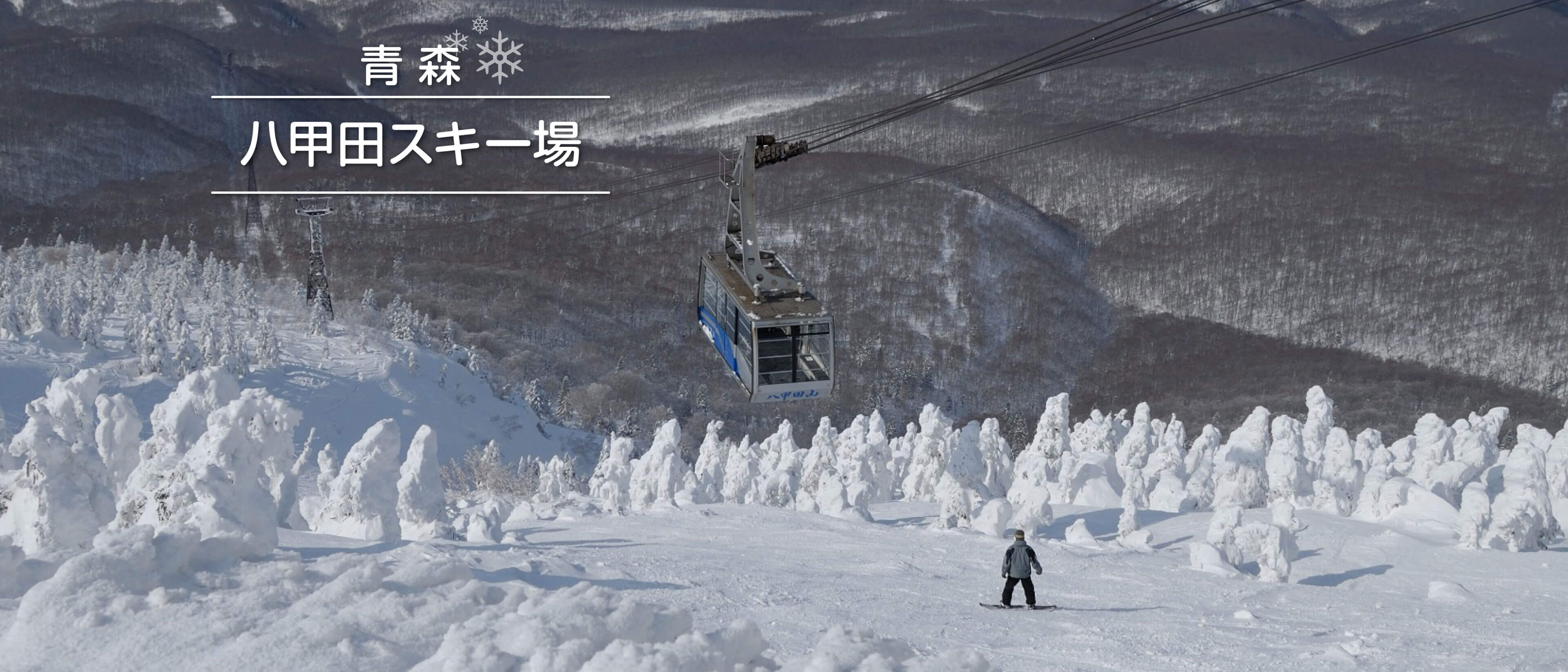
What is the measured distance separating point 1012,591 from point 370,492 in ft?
46.8

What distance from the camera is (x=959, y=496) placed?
1478 inches

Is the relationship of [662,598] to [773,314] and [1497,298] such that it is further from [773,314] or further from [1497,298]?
[1497,298]

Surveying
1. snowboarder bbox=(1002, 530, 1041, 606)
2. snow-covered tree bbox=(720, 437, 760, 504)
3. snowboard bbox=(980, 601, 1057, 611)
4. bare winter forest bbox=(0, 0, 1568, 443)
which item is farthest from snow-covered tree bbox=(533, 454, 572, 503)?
bare winter forest bbox=(0, 0, 1568, 443)

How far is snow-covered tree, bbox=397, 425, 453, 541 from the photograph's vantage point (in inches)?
1212

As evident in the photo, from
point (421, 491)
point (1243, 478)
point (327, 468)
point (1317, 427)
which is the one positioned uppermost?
point (421, 491)

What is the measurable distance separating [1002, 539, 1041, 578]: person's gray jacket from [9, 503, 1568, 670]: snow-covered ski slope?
26.2 inches

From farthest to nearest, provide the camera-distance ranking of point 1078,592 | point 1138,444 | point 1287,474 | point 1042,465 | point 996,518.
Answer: point 1138,444
point 1042,465
point 1287,474
point 996,518
point 1078,592

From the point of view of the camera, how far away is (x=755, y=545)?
27.9 m

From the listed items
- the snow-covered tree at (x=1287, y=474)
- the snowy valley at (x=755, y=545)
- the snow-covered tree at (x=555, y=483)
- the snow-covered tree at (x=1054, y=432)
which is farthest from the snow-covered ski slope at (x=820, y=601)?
the snow-covered tree at (x=1054, y=432)

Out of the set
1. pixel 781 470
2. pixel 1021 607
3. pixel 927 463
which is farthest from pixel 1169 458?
pixel 1021 607

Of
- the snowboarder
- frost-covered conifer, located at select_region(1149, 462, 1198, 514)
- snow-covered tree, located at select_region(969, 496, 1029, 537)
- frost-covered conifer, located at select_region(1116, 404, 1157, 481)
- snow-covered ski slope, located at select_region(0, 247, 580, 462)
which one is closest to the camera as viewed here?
the snowboarder

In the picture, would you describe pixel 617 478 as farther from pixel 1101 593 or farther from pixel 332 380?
pixel 332 380

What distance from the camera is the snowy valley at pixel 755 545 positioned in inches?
516

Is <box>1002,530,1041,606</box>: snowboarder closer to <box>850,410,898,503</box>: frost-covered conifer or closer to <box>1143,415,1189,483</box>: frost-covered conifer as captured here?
<box>850,410,898,503</box>: frost-covered conifer
